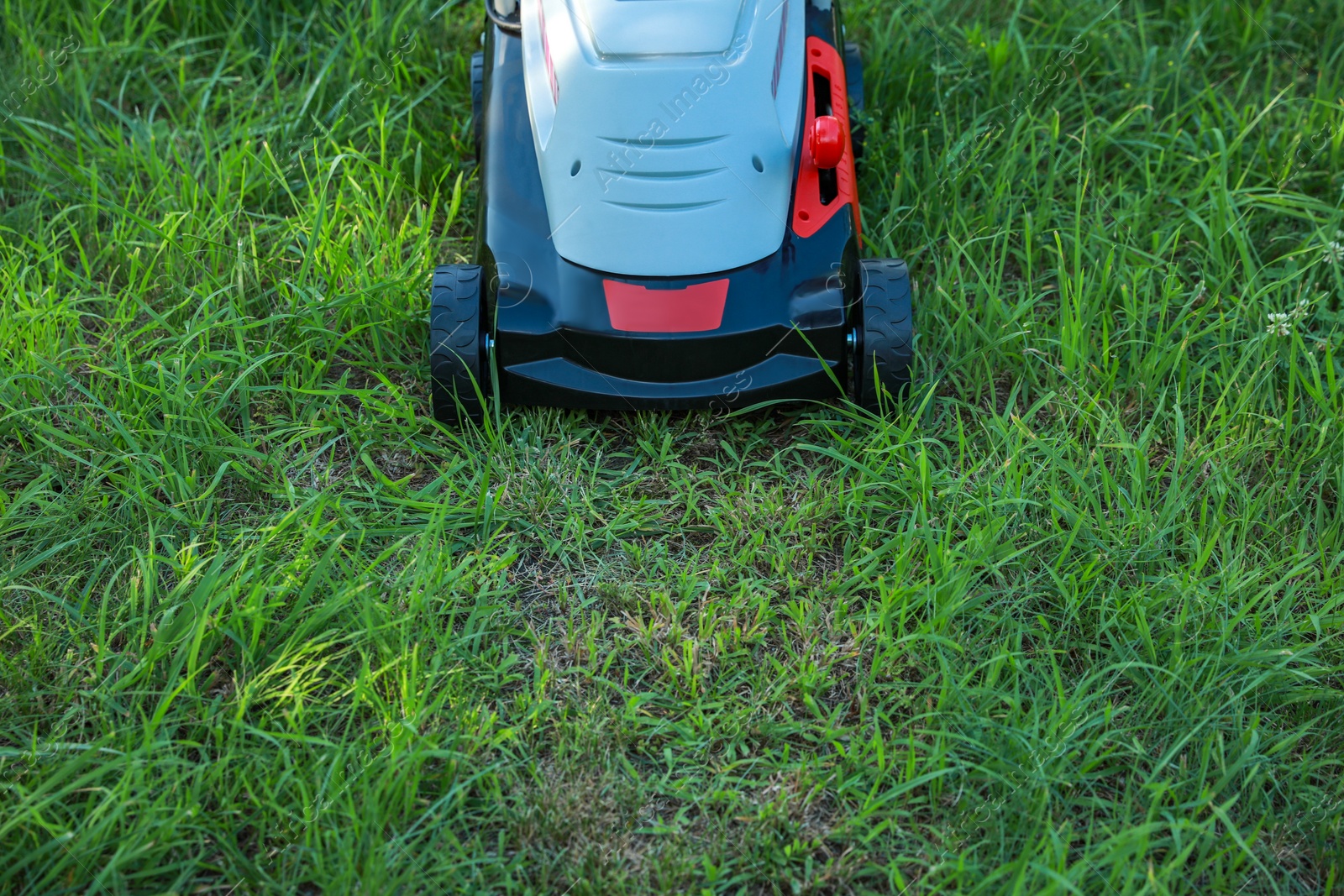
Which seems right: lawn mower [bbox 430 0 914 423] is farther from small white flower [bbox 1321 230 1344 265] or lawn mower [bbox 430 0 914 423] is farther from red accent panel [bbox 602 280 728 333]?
small white flower [bbox 1321 230 1344 265]

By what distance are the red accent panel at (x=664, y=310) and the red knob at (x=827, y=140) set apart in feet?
1.36

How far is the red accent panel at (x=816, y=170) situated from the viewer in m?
2.46

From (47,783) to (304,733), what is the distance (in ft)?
1.36

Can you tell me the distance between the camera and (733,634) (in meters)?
2.16

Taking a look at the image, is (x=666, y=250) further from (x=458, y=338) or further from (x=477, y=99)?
(x=477, y=99)

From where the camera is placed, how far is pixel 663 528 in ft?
7.87

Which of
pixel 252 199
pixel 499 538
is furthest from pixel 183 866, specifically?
pixel 252 199

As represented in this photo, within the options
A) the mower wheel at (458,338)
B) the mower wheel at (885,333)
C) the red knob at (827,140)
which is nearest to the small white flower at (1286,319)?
the mower wheel at (885,333)

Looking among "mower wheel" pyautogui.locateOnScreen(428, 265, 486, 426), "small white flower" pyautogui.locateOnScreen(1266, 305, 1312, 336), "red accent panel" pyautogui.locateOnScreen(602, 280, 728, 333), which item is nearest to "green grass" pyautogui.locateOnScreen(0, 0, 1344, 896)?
"small white flower" pyautogui.locateOnScreen(1266, 305, 1312, 336)

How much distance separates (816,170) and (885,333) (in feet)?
1.41

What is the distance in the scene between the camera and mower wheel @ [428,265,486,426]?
2381 millimetres

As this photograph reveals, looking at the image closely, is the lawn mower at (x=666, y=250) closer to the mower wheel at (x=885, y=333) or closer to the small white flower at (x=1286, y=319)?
the mower wheel at (x=885, y=333)

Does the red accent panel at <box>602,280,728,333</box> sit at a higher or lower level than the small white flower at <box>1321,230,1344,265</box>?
higher

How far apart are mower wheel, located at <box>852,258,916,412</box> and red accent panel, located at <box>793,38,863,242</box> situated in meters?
0.17
